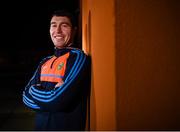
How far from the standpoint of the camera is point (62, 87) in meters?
2.00

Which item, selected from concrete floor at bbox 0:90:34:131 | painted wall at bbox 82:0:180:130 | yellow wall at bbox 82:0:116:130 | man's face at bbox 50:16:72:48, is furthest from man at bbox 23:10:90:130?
concrete floor at bbox 0:90:34:131

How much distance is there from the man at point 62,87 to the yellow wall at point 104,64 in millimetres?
218

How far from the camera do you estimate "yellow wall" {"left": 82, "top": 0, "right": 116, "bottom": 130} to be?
1.58 meters

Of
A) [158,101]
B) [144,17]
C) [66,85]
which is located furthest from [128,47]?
[66,85]

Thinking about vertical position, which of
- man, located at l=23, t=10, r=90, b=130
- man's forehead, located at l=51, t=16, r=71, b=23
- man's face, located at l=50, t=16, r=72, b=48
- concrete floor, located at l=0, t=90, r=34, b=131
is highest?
man's forehead, located at l=51, t=16, r=71, b=23

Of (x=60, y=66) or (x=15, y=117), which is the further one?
(x=15, y=117)

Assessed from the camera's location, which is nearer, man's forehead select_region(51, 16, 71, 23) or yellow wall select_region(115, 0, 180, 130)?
yellow wall select_region(115, 0, 180, 130)

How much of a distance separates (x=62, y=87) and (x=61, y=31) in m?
0.62

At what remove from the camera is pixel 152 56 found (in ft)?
5.16

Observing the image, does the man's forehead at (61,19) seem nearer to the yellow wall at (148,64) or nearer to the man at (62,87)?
the man at (62,87)

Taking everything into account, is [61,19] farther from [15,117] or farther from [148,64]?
[15,117]

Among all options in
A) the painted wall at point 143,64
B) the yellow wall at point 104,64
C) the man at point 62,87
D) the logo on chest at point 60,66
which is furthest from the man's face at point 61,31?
the painted wall at point 143,64

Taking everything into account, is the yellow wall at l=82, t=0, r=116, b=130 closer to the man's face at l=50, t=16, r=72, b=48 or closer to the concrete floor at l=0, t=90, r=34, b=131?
the man's face at l=50, t=16, r=72, b=48

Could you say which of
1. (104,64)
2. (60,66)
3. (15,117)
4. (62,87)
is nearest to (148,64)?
(104,64)
